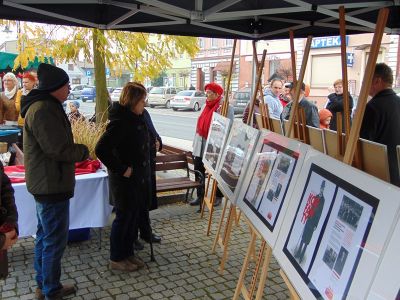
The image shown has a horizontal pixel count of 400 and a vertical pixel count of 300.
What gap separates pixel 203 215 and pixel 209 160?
104cm

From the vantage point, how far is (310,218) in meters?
1.85

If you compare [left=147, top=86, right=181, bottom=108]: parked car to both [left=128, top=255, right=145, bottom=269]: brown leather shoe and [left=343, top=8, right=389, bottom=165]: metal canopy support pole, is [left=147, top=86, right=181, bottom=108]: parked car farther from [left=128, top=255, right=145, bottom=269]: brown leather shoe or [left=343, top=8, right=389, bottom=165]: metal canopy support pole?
[left=343, top=8, right=389, bottom=165]: metal canopy support pole

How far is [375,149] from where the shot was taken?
1914 millimetres

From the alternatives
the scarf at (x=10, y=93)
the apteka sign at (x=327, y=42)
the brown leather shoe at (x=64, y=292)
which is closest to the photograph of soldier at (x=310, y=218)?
the brown leather shoe at (x=64, y=292)

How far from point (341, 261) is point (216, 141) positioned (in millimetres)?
2721

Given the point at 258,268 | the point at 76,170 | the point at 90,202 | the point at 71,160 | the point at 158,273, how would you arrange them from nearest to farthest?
the point at 258,268 → the point at 71,160 → the point at 158,273 → the point at 90,202 → the point at 76,170

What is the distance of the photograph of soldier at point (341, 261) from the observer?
1.52 metres

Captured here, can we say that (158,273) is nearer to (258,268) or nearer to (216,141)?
(258,268)

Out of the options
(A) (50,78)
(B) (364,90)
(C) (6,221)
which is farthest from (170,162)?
(B) (364,90)

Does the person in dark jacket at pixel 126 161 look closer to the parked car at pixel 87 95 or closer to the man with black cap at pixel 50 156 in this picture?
the man with black cap at pixel 50 156

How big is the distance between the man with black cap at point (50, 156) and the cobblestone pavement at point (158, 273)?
20.7 inches

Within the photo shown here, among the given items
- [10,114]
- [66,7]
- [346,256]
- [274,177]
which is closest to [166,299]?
[274,177]

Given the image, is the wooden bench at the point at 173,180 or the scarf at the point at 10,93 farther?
the scarf at the point at 10,93

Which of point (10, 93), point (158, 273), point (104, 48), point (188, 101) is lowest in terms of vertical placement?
point (188, 101)
